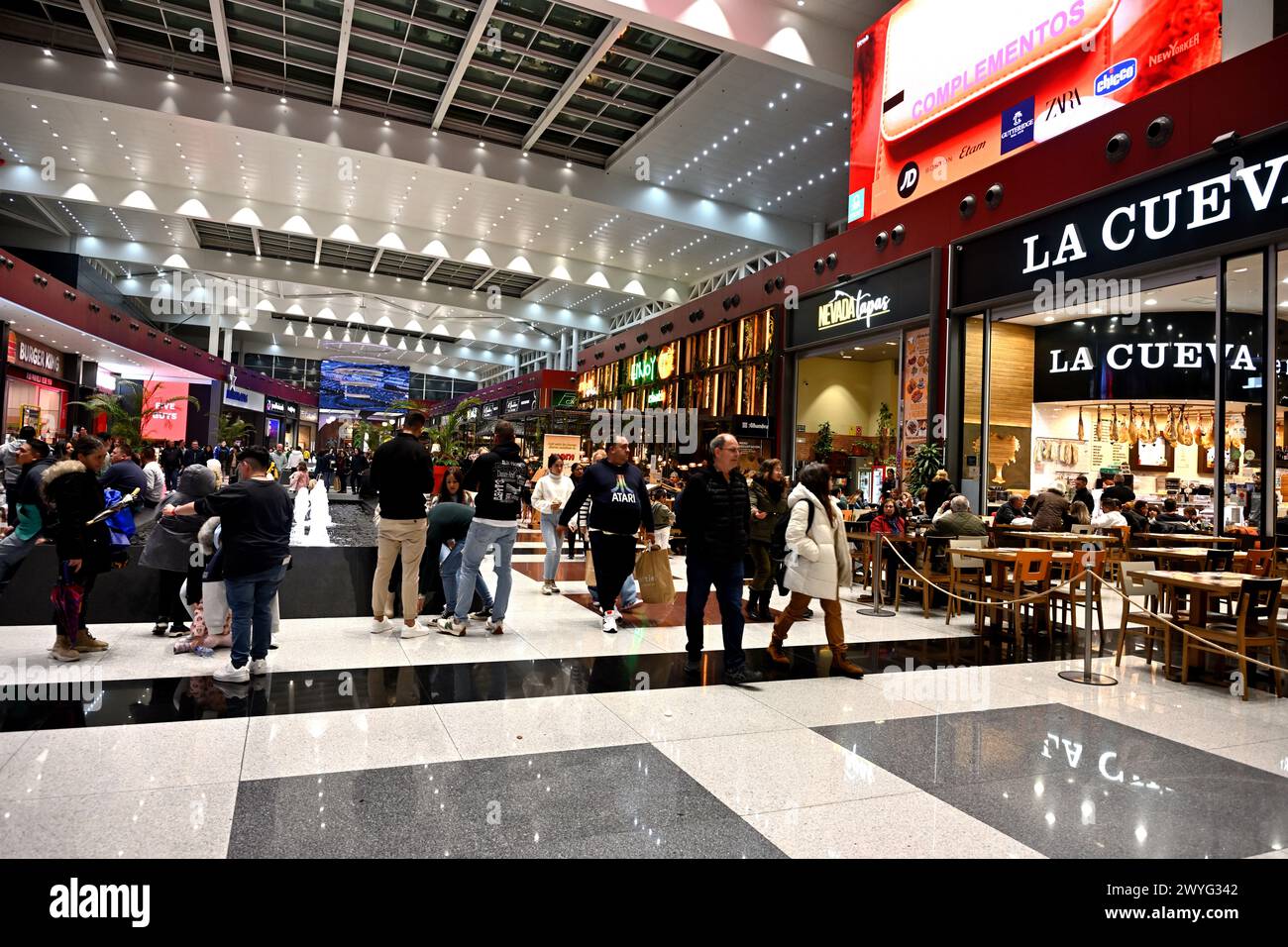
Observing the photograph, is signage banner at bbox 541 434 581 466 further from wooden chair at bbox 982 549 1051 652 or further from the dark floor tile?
the dark floor tile

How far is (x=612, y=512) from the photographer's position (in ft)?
18.6

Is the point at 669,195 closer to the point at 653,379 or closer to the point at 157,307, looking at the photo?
the point at 653,379

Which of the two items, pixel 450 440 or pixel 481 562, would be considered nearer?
pixel 481 562

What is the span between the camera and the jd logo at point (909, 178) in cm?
1262

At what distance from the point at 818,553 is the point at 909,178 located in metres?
10.3

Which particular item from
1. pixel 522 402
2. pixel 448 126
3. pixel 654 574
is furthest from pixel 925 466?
pixel 522 402

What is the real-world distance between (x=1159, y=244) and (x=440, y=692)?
8.63m

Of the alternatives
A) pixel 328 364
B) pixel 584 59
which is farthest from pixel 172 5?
pixel 328 364

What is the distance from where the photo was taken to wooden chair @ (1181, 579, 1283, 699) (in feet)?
14.7

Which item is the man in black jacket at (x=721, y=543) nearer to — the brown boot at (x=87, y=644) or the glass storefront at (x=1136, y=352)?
the brown boot at (x=87, y=644)

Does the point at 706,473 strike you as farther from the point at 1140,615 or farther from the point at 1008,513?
the point at 1008,513

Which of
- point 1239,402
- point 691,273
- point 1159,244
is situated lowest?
point 1239,402
